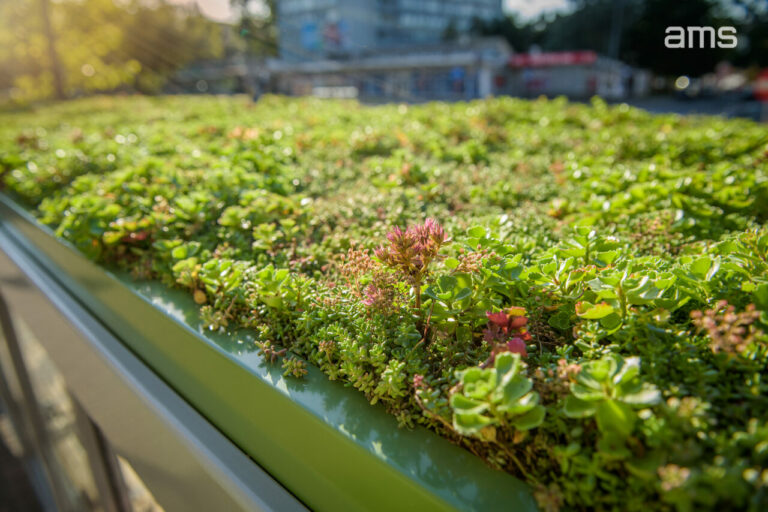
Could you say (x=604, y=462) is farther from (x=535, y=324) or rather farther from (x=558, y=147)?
(x=558, y=147)

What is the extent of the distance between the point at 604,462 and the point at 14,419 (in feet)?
25.0

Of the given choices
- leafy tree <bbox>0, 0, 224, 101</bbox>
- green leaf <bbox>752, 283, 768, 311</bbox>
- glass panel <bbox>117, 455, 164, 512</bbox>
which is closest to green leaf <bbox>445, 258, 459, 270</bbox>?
green leaf <bbox>752, 283, 768, 311</bbox>

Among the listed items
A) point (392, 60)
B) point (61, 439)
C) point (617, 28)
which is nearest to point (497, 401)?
point (61, 439)

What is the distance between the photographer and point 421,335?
1342 millimetres

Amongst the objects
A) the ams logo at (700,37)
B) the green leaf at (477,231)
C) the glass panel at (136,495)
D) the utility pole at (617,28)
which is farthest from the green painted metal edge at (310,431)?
the utility pole at (617,28)

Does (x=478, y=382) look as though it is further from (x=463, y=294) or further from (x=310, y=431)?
(x=310, y=431)

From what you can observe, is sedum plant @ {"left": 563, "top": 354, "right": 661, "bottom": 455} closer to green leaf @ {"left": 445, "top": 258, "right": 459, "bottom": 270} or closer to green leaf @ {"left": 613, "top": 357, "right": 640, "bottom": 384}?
green leaf @ {"left": 613, "top": 357, "right": 640, "bottom": 384}

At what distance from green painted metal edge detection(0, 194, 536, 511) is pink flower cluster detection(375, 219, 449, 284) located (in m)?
0.38

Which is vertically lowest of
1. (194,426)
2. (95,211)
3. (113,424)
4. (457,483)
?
(113,424)

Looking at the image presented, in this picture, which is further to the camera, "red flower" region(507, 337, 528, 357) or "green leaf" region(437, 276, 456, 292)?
"green leaf" region(437, 276, 456, 292)

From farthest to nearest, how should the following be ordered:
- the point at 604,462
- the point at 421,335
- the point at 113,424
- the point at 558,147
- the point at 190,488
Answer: the point at 558,147
the point at 113,424
the point at 190,488
the point at 421,335
the point at 604,462

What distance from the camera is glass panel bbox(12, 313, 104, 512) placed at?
15.4 feet

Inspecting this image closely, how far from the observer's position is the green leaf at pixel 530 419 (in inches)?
37.3

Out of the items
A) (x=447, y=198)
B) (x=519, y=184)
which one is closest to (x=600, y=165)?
(x=519, y=184)
